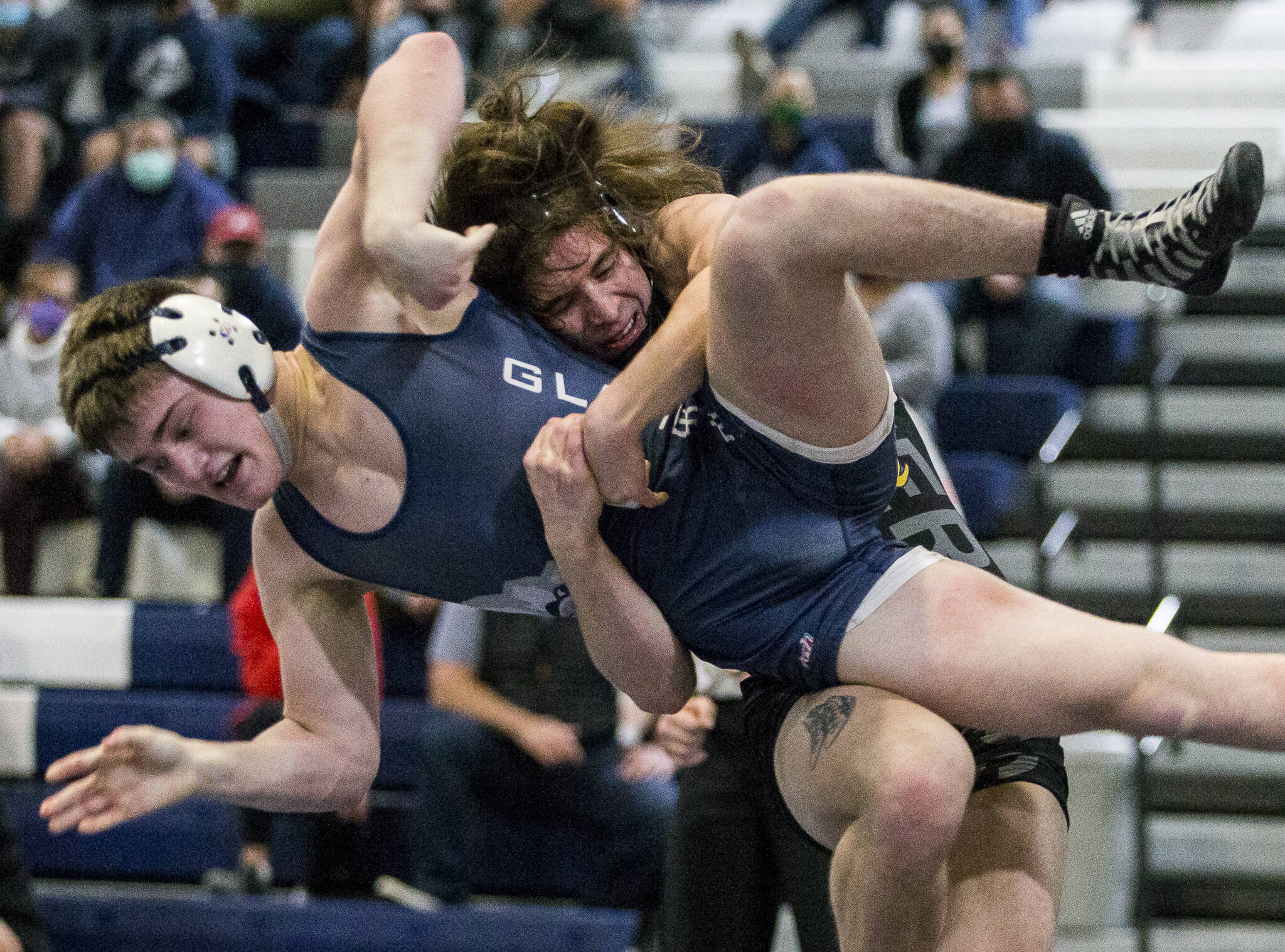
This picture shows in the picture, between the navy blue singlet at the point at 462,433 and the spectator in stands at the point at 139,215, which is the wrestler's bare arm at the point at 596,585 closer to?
the navy blue singlet at the point at 462,433

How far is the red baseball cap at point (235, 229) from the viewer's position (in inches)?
222

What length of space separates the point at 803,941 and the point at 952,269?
1.51 meters

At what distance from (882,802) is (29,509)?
439 centimetres

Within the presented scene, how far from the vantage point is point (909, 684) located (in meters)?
2.12

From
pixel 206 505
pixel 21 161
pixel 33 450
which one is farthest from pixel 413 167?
pixel 21 161

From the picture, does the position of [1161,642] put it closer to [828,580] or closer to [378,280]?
[828,580]

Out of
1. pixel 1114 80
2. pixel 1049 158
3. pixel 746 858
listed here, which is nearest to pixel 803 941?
pixel 746 858

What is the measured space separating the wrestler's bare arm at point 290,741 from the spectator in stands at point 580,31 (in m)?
5.10

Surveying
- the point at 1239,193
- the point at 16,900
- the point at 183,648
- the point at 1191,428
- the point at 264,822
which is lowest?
the point at 264,822

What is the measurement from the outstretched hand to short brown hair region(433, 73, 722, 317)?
858mm

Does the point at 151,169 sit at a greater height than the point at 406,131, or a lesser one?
lesser

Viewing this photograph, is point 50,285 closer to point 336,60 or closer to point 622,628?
point 336,60

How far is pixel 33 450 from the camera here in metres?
5.46

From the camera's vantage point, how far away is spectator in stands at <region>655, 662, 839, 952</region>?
2979 millimetres
